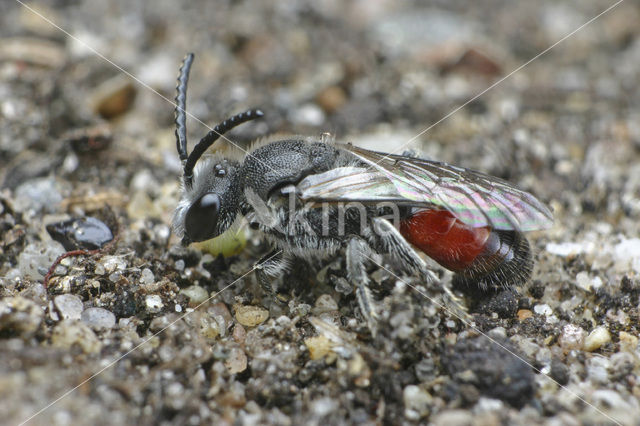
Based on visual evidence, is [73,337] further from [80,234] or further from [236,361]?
[80,234]

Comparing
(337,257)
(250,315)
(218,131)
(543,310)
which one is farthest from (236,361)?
(543,310)

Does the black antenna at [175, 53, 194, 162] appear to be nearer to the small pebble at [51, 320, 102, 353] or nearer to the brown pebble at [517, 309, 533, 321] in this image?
the small pebble at [51, 320, 102, 353]

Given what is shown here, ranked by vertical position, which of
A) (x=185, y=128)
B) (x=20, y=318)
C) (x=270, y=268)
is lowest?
(x=20, y=318)

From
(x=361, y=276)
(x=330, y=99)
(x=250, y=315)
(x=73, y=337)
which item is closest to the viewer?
(x=73, y=337)

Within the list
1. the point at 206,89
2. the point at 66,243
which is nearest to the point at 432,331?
the point at 66,243

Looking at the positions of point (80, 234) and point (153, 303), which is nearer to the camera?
point (153, 303)

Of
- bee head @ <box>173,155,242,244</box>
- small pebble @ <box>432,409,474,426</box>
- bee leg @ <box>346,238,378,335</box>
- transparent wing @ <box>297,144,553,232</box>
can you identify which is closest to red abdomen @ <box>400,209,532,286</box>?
transparent wing @ <box>297,144,553,232</box>
